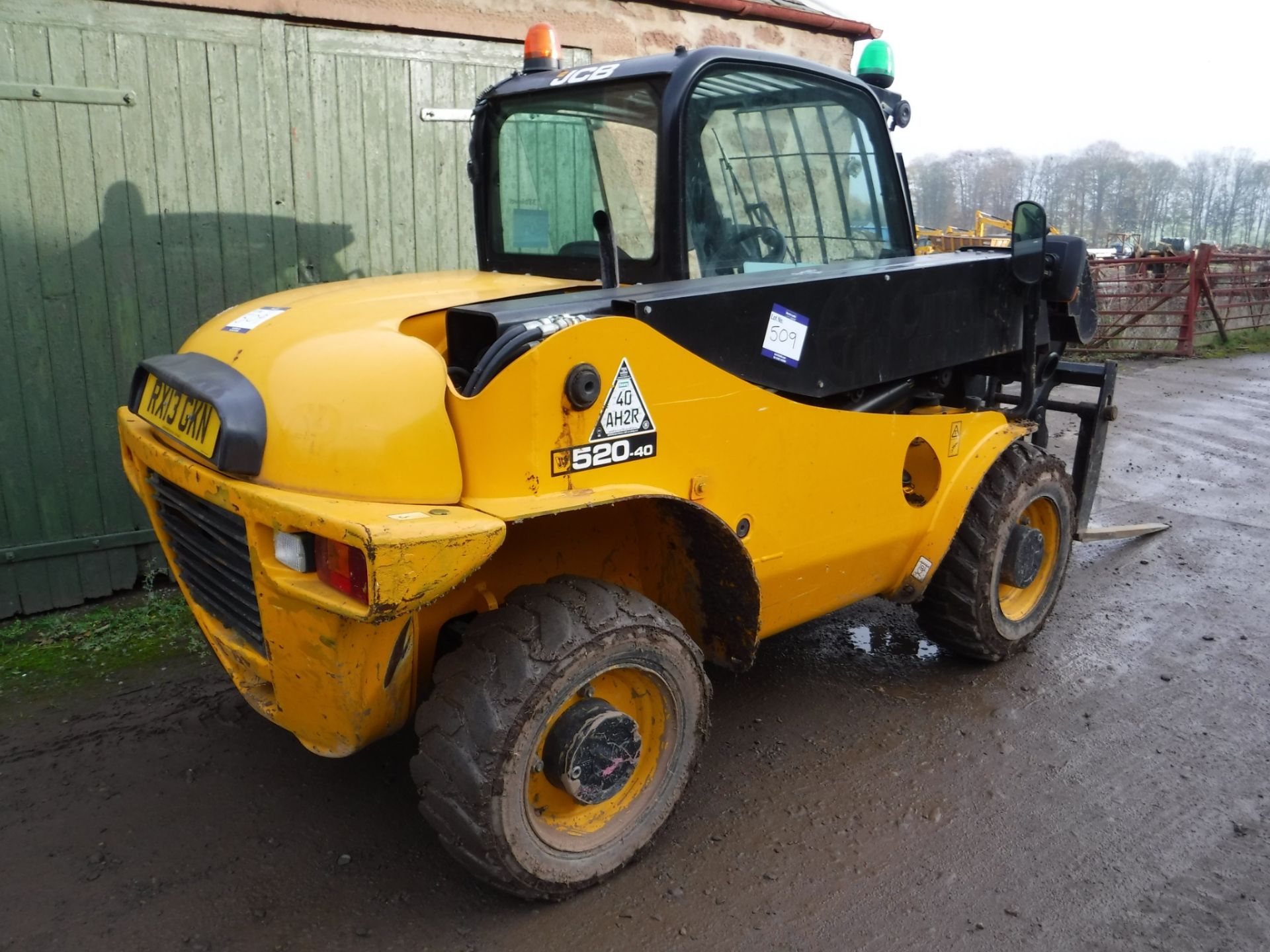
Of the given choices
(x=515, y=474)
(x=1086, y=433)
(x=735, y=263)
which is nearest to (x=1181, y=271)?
(x=1086, y=433)

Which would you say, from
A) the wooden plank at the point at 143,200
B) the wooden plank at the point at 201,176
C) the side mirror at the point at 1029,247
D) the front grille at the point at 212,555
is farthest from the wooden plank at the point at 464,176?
the front grille at the point at 212,555

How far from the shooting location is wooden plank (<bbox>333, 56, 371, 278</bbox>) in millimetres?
5434

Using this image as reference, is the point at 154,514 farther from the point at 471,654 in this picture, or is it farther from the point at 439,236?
the point at 439,236

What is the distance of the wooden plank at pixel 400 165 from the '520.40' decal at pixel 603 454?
10.2 ft

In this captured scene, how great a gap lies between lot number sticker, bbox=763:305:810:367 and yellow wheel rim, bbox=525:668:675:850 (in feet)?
3.48

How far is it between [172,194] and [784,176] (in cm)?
317

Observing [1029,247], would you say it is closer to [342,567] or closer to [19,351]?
[342,567]

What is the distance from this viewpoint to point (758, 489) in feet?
10.6

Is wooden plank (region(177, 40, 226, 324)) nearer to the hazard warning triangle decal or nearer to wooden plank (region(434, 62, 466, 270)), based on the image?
wooden plank (region(434, 62, 466, 270))

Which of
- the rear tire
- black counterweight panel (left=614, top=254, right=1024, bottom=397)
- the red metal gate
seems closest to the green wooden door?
black counterweight panel (left=614, top=254, right=1024, bottom=397)

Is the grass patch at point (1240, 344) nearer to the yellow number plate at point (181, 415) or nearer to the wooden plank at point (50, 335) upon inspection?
the wooden plank at point (50, 335)

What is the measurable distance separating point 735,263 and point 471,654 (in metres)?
1.55

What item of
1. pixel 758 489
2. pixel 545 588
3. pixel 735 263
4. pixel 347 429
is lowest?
pixel 545 588

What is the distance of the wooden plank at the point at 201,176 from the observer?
501cm
